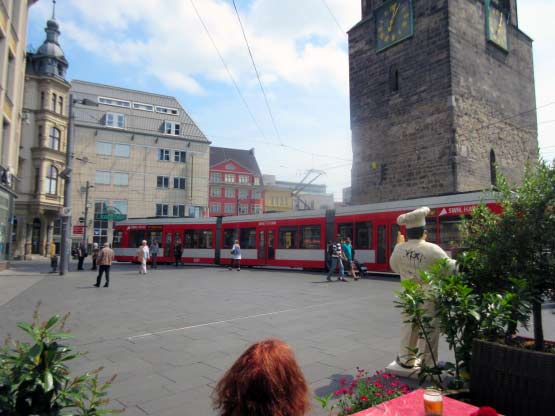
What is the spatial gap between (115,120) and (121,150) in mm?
4027

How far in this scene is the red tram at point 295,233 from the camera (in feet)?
49.0

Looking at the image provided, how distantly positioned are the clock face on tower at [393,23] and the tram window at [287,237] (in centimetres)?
1316

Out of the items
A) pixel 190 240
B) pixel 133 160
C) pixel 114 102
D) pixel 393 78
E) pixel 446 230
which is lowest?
pixel 190 240

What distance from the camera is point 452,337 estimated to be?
3404 millimetres

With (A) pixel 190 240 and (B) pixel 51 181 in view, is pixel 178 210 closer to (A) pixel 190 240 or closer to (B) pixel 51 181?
(B) pixel 51 181

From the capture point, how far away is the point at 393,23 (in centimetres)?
2470

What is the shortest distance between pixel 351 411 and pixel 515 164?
2678 centimetres

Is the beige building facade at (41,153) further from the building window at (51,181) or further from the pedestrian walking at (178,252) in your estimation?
the pedestrian walking at (178,252)

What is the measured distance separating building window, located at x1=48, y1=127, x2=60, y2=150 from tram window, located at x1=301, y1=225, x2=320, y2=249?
2920 centimetres

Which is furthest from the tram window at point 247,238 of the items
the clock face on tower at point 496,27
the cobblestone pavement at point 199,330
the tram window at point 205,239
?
the clock face on tower at point 496,27

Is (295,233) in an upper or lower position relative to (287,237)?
upper

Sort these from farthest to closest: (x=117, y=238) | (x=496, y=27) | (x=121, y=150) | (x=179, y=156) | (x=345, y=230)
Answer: (x=179, y=156) < (x=121, y=150) < (x=117, y=238) < (x=496, y=27) < (x=345, y=230)

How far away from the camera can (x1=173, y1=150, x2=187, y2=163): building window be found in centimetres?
4978

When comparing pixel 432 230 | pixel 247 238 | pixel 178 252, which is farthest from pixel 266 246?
pixel 432 230
